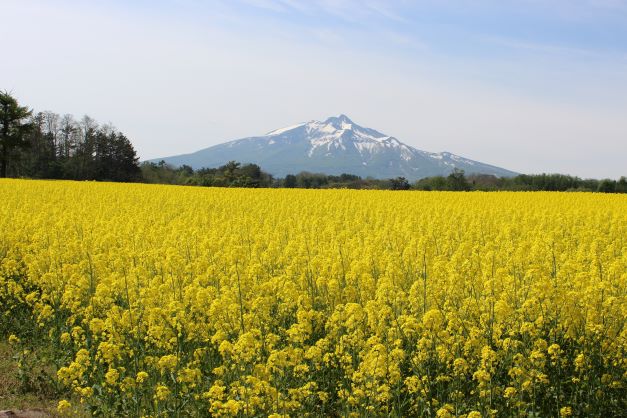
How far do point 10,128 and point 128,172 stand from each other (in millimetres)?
13033

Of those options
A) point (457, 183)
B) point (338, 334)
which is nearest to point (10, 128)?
point (457, 183)

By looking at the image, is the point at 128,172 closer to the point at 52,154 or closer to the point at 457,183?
the point at 52,154

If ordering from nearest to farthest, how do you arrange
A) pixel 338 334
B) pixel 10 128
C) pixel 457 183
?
pixel 338 334, pixel 457 183, pixel 10 128

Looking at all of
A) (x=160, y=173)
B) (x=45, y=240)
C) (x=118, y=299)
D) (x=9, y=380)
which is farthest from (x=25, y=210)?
(x=160, y=173)

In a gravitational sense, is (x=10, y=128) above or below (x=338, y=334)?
above

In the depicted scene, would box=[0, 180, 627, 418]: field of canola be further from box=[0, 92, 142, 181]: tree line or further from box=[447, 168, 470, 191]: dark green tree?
box=[0, 92, 142, 181]: tree line

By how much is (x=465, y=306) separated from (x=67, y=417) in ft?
15.5

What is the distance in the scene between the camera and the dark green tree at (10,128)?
6062cm

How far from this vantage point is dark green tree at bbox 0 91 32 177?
199 feet

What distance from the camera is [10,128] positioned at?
203 feet

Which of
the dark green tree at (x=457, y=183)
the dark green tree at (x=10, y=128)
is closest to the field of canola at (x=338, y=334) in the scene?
the dark green tree at (x=457, y=183)

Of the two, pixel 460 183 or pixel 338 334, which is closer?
pixel 338 334

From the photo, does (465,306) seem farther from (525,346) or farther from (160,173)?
(160,173)

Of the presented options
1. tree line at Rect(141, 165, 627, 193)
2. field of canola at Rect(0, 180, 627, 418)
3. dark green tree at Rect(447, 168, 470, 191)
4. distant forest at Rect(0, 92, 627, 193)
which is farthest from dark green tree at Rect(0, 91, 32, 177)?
field of canola at Rect(0, 180, 627, 418)
